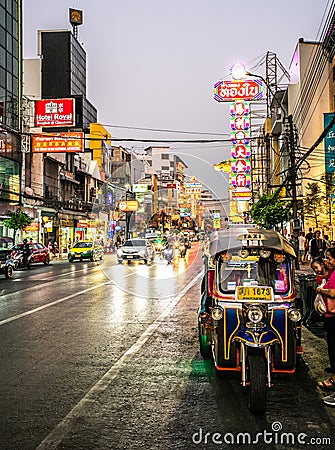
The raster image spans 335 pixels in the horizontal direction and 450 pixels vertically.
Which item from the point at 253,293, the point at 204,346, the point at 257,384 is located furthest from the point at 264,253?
the point at 204,346

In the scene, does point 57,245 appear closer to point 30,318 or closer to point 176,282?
point 176,282

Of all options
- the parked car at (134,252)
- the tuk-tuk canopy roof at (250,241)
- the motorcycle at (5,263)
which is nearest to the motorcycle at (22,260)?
the parked car at (134,252)

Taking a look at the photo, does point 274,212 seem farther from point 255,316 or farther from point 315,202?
point 255,316

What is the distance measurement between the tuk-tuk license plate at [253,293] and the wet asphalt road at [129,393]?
1.17 m

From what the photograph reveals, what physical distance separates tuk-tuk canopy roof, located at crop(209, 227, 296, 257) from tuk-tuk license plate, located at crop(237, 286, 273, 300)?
567 millimetres

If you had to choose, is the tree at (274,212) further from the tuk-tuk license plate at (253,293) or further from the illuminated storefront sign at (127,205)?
the illuminated storefront sign at (127,205)

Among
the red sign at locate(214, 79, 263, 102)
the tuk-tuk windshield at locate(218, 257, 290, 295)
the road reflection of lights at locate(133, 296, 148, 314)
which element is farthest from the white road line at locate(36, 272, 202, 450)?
the red sign at locate(214, 79, 263, 102)

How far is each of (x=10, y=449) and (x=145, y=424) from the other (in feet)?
4.51

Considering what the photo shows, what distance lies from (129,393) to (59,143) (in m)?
30.7

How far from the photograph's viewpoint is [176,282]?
22391mm

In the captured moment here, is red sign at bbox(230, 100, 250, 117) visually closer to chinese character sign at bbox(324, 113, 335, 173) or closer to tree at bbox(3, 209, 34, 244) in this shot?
tree at bbox(3, 209, 34, 244)

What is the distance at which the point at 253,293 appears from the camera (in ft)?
22.9

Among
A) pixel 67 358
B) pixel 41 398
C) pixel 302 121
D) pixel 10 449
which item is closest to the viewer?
pixel 10 449

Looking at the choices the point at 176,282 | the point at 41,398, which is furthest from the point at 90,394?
the point at 176,282
